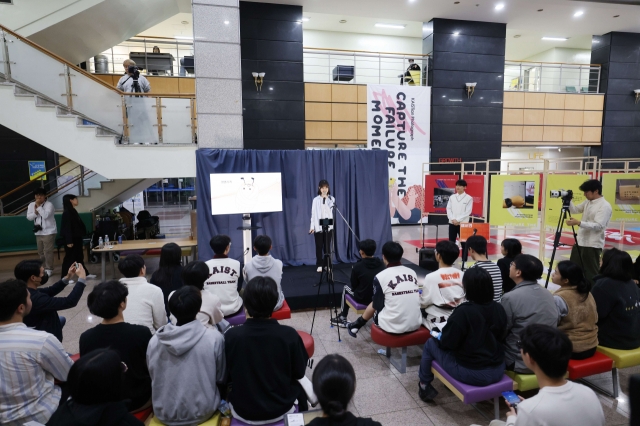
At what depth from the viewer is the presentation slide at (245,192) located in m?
5.16

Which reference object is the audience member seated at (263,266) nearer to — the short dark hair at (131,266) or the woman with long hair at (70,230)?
the short dark hair at (131,266)

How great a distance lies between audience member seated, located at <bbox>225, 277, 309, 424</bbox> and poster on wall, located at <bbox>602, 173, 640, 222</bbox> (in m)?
6.08

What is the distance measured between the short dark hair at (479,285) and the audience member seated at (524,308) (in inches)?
11.2

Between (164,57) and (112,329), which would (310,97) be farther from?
(112,329)

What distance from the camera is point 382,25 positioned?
11078mm

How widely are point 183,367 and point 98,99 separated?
566 cm

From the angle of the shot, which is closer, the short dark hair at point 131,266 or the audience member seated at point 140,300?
the audience member seated at point 140,300

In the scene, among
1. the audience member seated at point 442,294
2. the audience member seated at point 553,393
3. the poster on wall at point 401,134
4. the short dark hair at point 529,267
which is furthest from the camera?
the poster on wall at point 401,134

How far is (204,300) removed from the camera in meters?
2.43

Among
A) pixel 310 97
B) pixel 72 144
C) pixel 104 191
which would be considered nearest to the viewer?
pixel 72 144

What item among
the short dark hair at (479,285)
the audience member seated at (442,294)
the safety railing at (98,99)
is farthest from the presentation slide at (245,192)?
the short dark hair at (479,285)

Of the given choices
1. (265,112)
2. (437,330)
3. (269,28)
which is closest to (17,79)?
(265,112)

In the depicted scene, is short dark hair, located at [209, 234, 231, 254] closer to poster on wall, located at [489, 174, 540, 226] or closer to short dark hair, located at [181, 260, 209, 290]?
short dark hair, located at [181, 260, 209, 290]

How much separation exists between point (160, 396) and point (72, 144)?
5.21m
